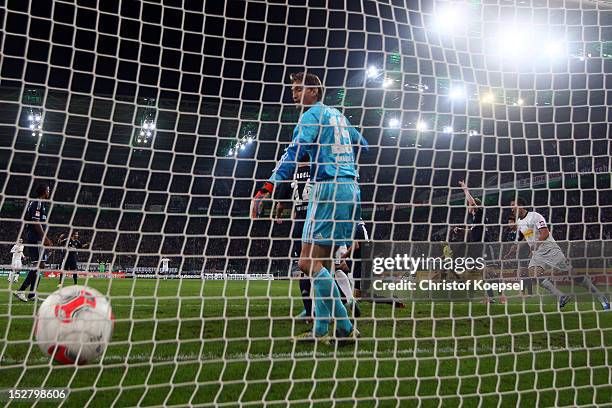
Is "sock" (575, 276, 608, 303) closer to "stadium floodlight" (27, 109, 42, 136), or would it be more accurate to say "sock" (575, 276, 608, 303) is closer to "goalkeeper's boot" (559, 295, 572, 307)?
"goalkeeper's boot" (559, 295, 572, 307)

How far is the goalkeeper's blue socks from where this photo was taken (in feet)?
11.8

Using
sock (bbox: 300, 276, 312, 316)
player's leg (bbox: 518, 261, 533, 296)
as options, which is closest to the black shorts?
sock (bbox: 300, 276, 312, 316)

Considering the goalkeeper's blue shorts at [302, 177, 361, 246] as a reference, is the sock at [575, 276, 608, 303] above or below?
below

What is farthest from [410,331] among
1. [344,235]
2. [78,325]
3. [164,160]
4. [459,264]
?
[164,160]

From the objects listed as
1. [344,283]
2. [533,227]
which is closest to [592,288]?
[533,227]

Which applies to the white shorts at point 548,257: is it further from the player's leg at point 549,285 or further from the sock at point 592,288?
the sock at point 592,288

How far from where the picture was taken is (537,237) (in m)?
7.62

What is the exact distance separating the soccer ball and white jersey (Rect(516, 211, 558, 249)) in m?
6.12

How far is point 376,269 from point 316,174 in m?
5.34

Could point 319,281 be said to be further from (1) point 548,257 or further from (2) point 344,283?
(1) point 548,257

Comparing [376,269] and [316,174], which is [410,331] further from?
[376,269]

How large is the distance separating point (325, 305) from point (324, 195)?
84cm

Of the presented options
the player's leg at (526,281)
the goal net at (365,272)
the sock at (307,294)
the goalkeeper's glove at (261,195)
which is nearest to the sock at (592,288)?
the goal net at (365,272)

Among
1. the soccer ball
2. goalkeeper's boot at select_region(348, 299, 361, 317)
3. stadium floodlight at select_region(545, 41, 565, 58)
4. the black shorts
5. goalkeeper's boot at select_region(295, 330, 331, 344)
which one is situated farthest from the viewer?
stadium floodlight at select_region(545, 41, 565, 58)
